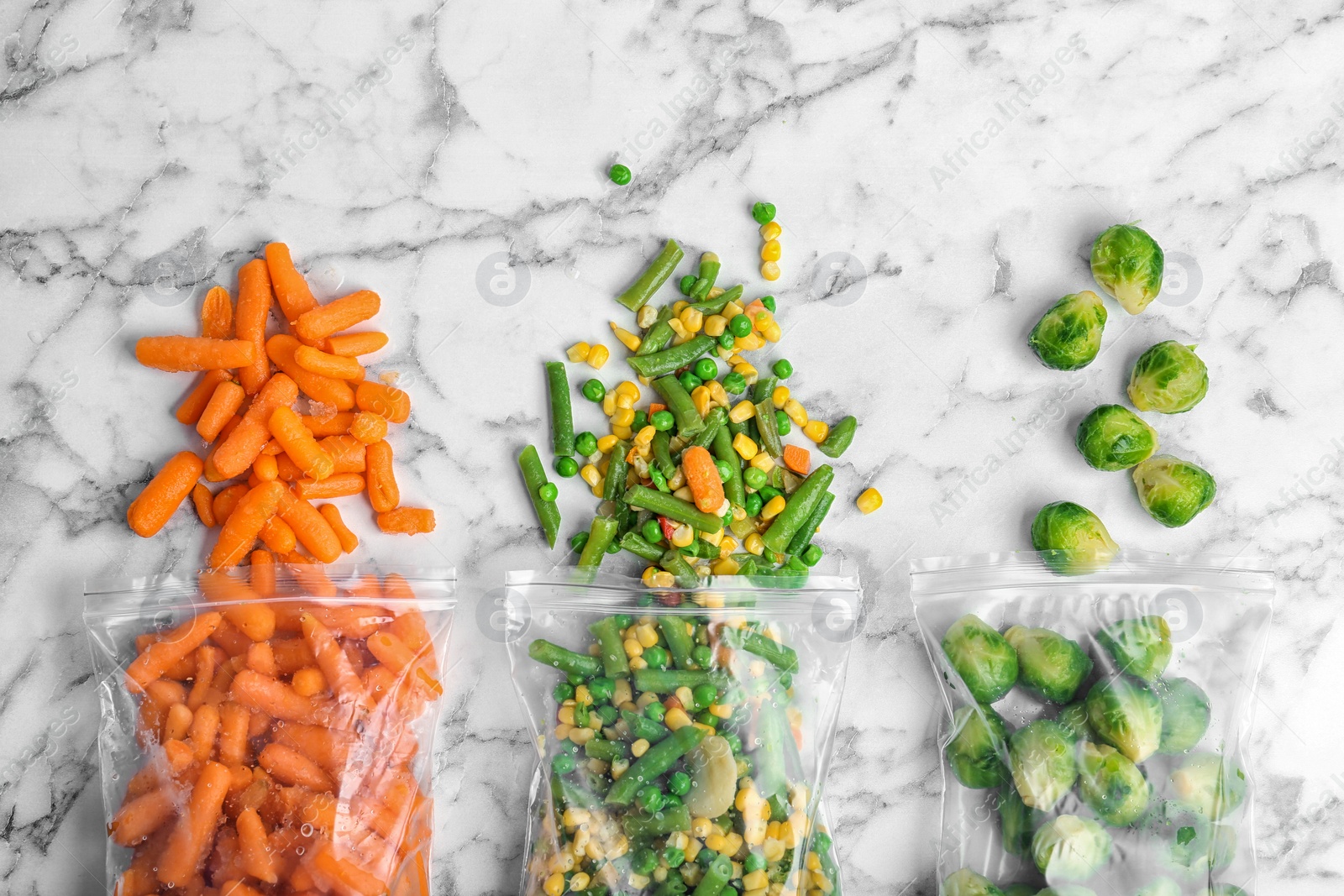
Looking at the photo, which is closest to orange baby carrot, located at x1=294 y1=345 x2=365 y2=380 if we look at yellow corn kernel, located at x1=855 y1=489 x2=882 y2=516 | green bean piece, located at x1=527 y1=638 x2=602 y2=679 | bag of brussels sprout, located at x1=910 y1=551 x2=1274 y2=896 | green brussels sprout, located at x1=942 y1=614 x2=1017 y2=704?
green bean piece, located at x1=527 y1=638 x2=602 y2=679

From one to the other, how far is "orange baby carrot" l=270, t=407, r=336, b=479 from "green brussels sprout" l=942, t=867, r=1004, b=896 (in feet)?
8.21

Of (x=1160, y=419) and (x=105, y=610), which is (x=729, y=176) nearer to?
(x=1160, y=419)

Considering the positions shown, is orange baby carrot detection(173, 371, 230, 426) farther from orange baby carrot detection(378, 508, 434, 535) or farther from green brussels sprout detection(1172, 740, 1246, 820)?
green brussels sprout detection(1172, 740, 1246, 820)

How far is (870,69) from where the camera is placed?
3158 millimetres

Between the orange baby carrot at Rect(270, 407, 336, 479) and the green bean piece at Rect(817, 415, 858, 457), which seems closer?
the orange baby carrot at Rect(270, 407, 336, 479)

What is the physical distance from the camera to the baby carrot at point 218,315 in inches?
117

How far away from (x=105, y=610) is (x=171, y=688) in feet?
1.29

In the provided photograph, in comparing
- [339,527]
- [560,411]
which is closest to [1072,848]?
[560,411]

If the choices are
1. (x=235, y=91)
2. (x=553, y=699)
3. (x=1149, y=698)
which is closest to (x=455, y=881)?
(x=553, y=699)

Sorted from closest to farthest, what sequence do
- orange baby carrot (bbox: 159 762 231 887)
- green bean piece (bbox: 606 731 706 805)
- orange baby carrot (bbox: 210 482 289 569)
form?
orange baby carrot (bbox: 159 762 231 887) < green bean piece (bbox: 606 731 706 805) < orange baby carrot (bbox: 210 482 289 569)

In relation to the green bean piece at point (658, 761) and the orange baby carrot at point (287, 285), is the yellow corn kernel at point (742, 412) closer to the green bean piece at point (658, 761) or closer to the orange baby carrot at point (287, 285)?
the green bean piece at point (658, 761)

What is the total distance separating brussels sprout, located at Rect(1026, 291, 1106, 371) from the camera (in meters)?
3.00

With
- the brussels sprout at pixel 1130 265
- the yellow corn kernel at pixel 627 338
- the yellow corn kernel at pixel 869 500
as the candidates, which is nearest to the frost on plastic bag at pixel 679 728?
the yellow corn kernel at pixel 869 500

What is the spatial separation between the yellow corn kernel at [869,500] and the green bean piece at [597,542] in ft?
2.86
